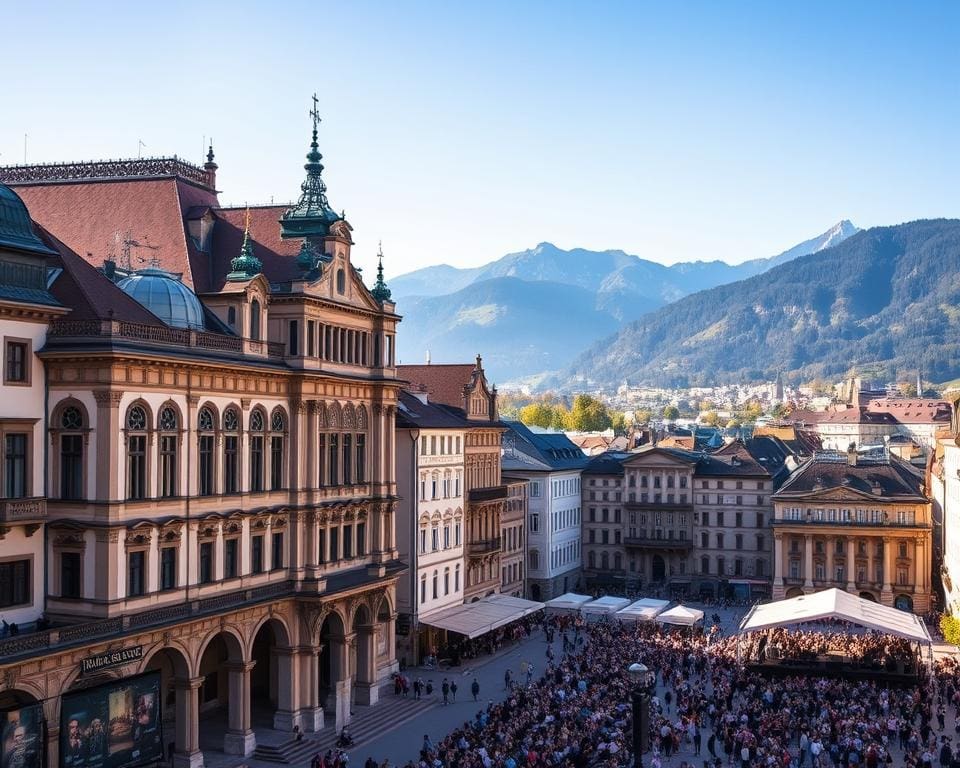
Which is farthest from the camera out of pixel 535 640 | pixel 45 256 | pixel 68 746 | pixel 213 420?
pixel 535 640

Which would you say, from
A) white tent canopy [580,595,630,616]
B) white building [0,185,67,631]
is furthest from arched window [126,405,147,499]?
white tent canopy [580,595,630,616]

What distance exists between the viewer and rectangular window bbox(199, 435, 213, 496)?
4906 cm

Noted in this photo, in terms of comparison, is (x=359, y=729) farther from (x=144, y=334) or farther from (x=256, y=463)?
(x=144, y=334)

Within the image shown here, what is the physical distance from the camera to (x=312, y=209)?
60.8m

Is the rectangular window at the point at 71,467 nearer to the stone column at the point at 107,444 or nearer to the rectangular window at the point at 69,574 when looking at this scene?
the stone column at the point at 107,444

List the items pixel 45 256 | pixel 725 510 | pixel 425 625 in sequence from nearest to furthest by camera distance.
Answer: pixel 45 256, pixel 425 625, pixel 725 510

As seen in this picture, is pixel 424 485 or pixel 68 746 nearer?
pixel 68 746

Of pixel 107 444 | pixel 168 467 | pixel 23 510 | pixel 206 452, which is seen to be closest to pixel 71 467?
pixel 107 444

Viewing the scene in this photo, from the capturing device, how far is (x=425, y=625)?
73000 millimetres

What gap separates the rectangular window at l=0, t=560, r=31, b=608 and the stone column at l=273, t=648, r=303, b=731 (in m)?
14.7

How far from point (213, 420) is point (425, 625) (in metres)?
27.8

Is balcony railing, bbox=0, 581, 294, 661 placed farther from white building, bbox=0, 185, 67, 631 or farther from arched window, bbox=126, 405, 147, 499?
arched window, bbox=126, 405, 147, 499

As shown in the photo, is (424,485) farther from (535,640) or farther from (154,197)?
(154,197)

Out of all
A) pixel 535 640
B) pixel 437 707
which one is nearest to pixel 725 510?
pixel 535 640
